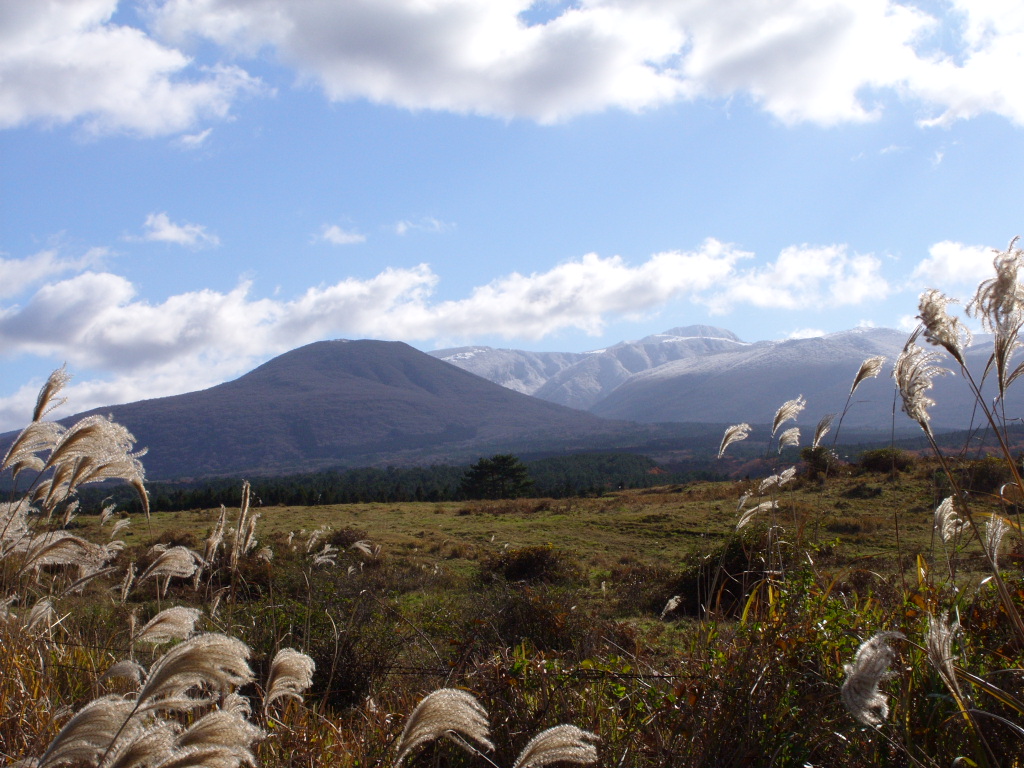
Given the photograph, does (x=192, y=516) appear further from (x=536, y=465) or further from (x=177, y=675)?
(x=536, y=465)

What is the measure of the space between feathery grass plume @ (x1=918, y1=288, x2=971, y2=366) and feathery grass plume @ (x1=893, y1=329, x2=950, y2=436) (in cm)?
9

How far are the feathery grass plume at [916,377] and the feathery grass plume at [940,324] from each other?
0.30 ft

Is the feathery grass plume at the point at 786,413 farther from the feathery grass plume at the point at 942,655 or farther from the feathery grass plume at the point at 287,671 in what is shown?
the feathery grass plume at the point at 287,671

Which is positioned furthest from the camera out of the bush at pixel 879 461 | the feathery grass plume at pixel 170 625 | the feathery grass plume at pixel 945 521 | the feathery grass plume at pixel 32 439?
the bush at pixel 879 461

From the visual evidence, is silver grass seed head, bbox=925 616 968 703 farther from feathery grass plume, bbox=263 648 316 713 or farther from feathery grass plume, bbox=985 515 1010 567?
feathery grass plume, bbox=263 648 316 713

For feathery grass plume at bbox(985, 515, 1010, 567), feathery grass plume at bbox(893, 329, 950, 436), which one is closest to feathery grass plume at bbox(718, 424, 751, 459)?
feathery grass plume at bbox(985, 515, 1010, 567)

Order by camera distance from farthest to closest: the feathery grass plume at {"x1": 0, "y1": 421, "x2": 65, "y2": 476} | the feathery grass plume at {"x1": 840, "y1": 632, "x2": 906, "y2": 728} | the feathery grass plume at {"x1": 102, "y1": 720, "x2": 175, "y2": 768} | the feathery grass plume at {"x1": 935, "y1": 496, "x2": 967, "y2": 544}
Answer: the feathery grass plume at {"x1": 935, "y1": 496, "x2": 967, "y2": 544} → the feathery grass plume at {"x1": 0, "y1": 421, "x2": 65, "y2": 476} → the feathery grass plume at {"x1": 840, "y1": 632, "x2": 906, "y2": 728} → the feathery grass plume at {"x1": 102, "y1": 720, "x2": 175, "y2": 768}

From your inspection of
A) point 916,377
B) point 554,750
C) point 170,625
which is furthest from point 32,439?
point 916,377

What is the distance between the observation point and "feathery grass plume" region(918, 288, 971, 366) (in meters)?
2.10

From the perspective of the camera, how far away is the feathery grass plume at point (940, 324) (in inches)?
82.5

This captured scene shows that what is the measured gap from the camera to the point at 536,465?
93.4 m

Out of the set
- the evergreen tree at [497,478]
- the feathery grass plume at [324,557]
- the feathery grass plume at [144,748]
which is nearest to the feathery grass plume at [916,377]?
the feathery grass plume at [144,748]

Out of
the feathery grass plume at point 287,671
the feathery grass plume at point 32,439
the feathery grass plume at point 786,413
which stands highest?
the feathery grass plume at point 32,439

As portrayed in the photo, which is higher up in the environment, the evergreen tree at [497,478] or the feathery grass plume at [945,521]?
the feathery grass plume at [945,521]
